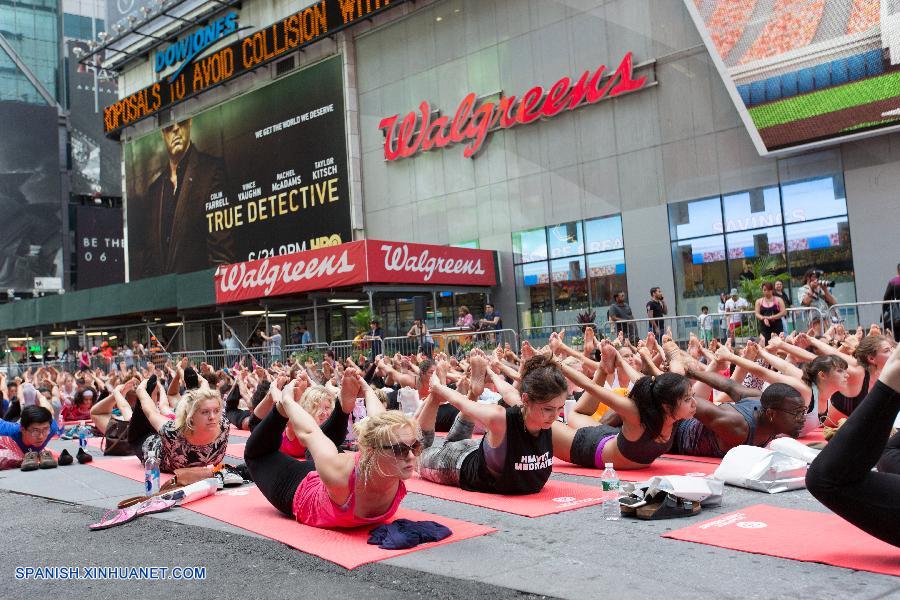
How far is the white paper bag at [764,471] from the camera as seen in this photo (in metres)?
5.74

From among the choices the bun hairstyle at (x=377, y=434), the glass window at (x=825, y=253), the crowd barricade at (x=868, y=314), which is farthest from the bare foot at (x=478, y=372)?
the glass window at (x=825, y=253)

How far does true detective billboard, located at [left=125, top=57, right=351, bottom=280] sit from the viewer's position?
2891 cm

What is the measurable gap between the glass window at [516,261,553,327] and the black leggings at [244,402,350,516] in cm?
1891

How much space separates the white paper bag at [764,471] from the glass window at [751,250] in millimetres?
14730

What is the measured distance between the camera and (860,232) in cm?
1827

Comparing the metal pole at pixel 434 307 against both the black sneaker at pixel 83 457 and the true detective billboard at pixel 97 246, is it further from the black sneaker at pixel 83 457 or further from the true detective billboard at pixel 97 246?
the true detective billboard at pixel 97 246

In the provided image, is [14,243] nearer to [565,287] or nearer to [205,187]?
[205,187]

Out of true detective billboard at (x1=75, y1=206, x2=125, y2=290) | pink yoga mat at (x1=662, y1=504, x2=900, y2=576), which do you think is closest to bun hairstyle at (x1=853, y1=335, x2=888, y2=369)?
pink yoga mat at (x1=662, y1=504, x2=900, y2=576)

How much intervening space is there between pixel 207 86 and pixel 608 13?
18591mm

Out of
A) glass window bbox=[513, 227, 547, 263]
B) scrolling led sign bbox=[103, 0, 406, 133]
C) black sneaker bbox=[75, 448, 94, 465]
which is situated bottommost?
black sneaker bbox=[75, 448, 94, 465]

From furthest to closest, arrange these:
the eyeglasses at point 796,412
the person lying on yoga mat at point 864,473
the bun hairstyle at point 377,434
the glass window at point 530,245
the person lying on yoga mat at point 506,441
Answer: the glass window at point 530,245 → the eyeglasses at point 796,412 → the person lying on yoga mat at point 506,441 → the bun hairstyle at point 377,434 → the person lying on yoga mat at point 864,473

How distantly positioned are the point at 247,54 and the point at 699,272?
20399 millimetres

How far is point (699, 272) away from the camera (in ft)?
68.5

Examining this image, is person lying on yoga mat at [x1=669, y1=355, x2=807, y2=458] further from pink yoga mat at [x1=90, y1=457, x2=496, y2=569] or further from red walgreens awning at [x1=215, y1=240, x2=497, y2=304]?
red walgreens awning at [x1=215, y1=240, x2=497, y2=304]
